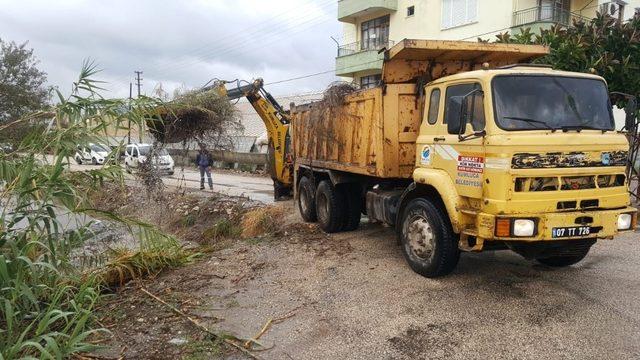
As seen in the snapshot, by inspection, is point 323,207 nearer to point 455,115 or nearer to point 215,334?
point 455,115

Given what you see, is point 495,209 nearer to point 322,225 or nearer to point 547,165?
point 547,165

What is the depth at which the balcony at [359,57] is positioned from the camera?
85.0 feet

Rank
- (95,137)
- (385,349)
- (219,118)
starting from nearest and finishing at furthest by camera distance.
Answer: (385,349)
(95,137)
(219,118)

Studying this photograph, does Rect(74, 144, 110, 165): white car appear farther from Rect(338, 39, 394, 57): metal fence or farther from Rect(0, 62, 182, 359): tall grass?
Rect(338, 39, 394, 57): metal fence

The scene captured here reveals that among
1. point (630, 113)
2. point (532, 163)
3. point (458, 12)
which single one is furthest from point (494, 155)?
point (458, 12)

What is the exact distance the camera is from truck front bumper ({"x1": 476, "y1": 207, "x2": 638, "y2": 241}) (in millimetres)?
4738

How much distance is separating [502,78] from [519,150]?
2.77 feet

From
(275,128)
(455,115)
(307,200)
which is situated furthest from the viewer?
(275,128)

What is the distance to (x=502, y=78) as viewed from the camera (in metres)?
5.15

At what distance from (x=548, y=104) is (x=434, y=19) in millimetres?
20393

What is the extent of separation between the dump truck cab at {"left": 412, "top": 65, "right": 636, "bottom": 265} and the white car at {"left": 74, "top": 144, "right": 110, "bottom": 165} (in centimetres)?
343

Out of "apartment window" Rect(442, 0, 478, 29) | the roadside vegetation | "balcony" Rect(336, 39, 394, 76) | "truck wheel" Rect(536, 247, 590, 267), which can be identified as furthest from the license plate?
"balcony" Rect(336, 39, 394, 76)

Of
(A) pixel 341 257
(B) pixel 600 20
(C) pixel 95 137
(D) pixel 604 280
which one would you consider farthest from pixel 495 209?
(B) pixel 600 20

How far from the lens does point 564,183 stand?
4891 mm
